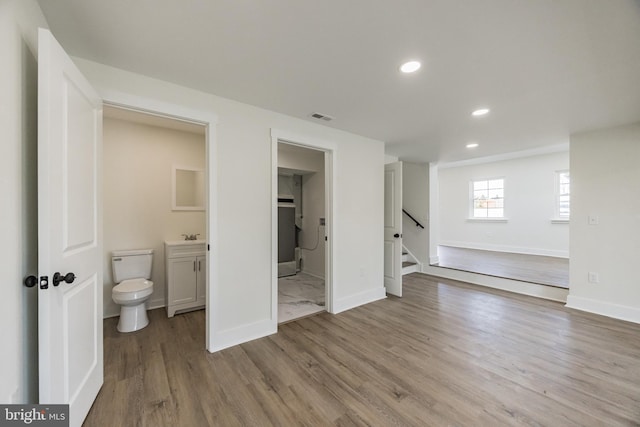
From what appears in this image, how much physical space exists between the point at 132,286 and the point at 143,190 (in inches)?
48.5

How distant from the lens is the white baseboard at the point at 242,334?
2.36m

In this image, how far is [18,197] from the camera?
1.18m

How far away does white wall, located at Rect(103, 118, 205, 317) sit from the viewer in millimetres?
3074

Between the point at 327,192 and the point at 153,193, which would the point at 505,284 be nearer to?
the point at 327,192

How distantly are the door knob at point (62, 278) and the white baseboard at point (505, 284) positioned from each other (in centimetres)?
527

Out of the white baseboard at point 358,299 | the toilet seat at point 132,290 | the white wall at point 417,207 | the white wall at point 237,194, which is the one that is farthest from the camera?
the white wall at point 417,207

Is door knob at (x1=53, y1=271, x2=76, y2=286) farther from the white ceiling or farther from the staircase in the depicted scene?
the staircase

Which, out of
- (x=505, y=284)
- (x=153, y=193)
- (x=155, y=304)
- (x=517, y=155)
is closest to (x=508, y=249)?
(x=517, y=155)

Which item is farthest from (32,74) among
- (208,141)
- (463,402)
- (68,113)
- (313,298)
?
(313,298)

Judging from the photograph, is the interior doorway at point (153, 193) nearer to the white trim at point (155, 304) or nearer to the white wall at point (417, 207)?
the white trim at point (155, 304)

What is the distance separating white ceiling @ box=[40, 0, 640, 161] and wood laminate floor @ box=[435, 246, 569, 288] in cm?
267

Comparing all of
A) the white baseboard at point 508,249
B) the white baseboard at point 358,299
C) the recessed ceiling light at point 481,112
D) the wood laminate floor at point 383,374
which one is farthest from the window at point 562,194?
the white baseboard at point 358,299

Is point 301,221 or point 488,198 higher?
point 488,198

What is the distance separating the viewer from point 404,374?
201 cm
